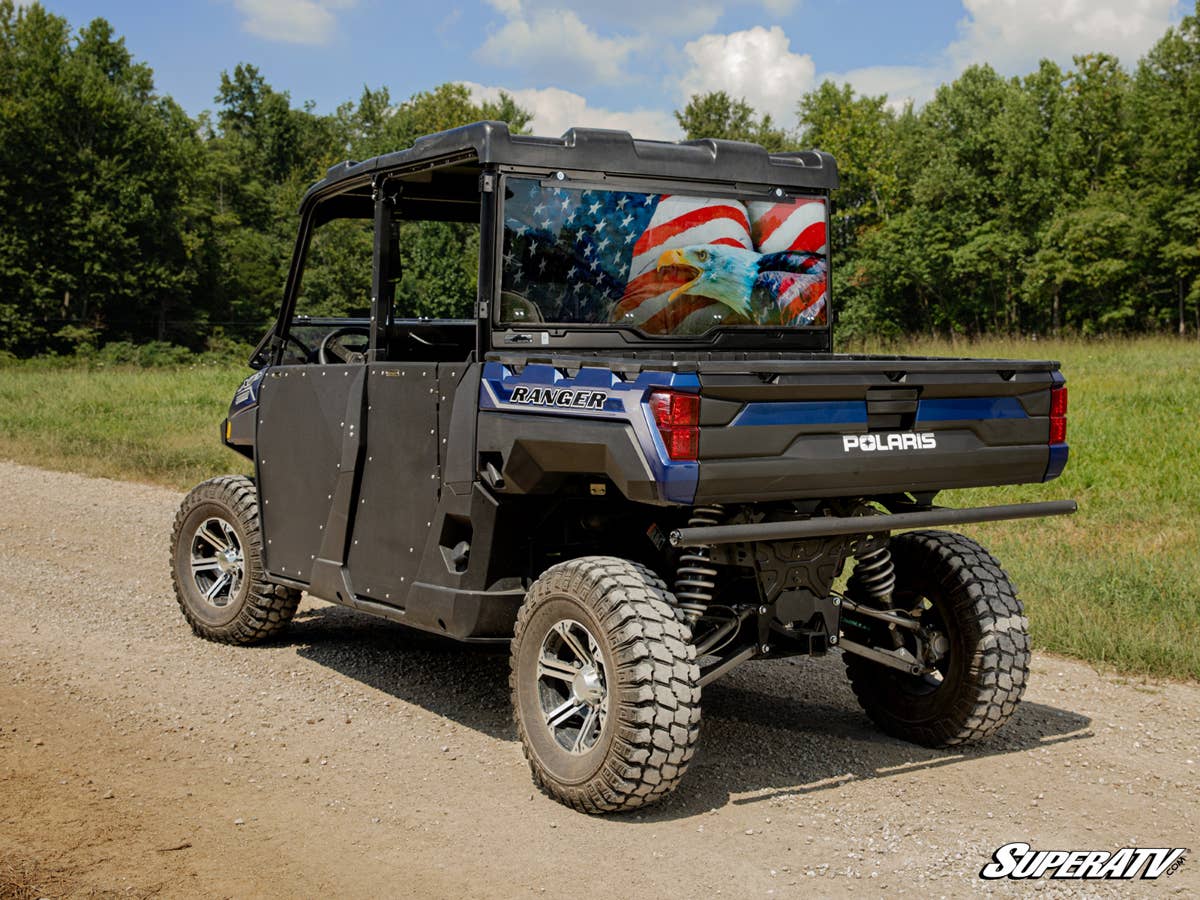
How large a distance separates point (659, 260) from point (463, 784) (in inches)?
88.5

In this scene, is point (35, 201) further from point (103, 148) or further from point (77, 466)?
point (77, 466)

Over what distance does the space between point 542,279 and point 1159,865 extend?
3034mm

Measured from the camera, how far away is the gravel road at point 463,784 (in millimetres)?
4008

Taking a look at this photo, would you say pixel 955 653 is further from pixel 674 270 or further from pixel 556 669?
Answer: pixel 674 270

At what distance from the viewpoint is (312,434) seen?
6137 mm

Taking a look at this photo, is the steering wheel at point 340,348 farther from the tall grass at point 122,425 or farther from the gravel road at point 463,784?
the tall grass at point 122,425

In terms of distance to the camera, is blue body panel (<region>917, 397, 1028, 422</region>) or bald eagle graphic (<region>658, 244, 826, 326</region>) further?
bald eagle graphic (<region>658, 244, 826, 326</region>)

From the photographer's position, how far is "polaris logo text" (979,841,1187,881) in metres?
4.07

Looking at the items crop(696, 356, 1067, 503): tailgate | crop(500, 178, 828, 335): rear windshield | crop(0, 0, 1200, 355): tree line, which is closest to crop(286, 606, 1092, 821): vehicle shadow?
crop(696, 356, 1067, 503): tailgate

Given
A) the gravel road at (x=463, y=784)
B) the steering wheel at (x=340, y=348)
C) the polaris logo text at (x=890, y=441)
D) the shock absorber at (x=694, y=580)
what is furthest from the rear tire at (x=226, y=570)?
the polaris logo text at (x=890, y=441)

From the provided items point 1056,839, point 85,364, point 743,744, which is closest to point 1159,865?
point 1056,839

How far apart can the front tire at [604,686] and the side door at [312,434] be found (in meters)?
1.34

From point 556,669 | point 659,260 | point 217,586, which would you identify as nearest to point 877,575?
point 556,669

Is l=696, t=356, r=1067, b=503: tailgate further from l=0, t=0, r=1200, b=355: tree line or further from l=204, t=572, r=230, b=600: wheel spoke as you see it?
l=0, t=0, r=1200, b=355: tree line
